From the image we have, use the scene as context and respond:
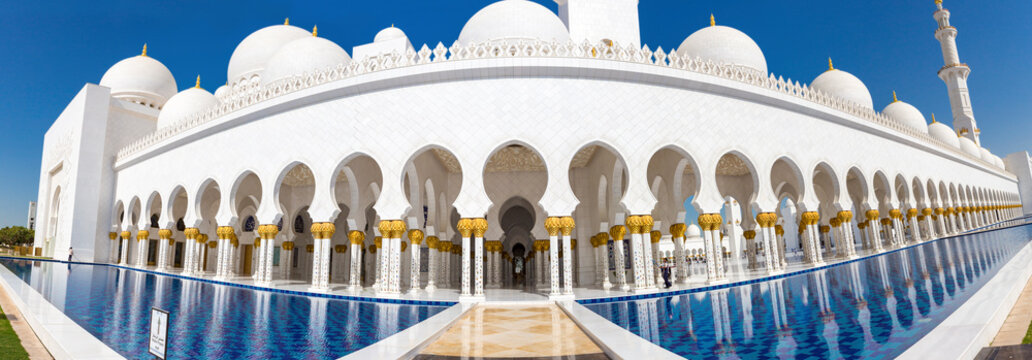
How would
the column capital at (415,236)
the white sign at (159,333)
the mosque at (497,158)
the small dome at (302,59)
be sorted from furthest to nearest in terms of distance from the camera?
the small dome at (302,59) → the column capital at (415,236) → the mosque at (497,158) → the white sign at (159,333)

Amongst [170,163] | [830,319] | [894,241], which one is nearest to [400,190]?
[830,319]

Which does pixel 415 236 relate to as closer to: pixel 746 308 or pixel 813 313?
pixel 746 308

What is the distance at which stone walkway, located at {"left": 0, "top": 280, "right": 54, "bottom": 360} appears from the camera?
3.49 meters

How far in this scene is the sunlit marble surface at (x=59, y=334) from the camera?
315 centimetres

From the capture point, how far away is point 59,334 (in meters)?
3.66

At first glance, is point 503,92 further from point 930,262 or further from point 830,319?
point 930,262

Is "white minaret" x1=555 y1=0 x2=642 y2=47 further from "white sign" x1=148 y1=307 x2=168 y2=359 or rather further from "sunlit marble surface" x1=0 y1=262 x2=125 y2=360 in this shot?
"white sign" x1=148 y1=307 x2=168 y2=359

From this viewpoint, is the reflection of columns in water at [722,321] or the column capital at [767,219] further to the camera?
the column capital at [767,219]

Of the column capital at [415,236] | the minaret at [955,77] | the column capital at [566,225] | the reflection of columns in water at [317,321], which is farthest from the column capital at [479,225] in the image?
the minaret at [955,77]

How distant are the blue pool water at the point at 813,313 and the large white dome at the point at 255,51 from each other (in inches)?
525

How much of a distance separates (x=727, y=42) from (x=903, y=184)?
6828 millimetres

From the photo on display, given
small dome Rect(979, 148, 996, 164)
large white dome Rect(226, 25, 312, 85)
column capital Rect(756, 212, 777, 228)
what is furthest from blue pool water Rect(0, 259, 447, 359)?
small dome Rect(979, 148, 996, 164)

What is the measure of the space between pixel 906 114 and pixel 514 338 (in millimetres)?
20384

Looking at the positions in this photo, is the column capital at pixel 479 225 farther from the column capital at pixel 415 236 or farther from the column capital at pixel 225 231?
the column capital at pixel 225 231
